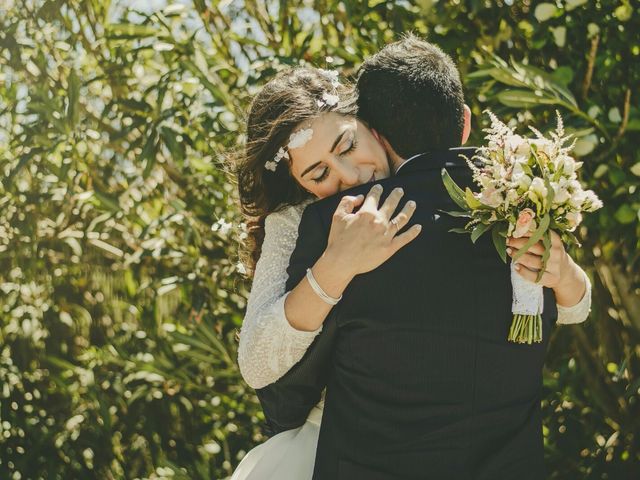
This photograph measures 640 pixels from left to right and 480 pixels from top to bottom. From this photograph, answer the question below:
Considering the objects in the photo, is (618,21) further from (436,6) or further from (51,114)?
(51,114)

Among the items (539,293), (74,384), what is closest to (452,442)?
(539,293)

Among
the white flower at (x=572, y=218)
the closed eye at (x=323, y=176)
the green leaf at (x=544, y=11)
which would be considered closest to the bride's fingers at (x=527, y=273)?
the white flower at (x=572, y=218)

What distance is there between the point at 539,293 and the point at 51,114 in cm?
200

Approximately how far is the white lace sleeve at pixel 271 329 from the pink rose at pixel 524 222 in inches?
16.9

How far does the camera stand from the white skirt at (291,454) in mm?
1938

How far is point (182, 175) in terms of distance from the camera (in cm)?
321

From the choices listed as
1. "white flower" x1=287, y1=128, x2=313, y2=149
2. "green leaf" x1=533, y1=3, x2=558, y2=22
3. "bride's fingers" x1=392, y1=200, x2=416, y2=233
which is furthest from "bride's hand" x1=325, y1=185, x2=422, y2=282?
"green leaf" x1=533, y1=3, x2=558, y2=22

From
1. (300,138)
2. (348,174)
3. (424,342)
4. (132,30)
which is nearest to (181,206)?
(132,30)

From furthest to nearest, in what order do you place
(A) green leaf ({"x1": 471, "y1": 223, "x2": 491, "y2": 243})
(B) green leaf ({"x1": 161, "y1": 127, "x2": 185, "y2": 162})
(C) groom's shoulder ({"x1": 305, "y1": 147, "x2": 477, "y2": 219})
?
(B) green leaf ({"x1": 161, "y1": 127, "x2": 185, "y2": 162}), (C) groom's shoulder ({"x1": 305, "y1": 147, "x2": 477, "y2": 219}), (A) green leaf ({"x1": 471, "y1": 223, "x2": 491, "y2": 243})

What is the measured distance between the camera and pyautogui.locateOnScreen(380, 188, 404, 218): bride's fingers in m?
1.56

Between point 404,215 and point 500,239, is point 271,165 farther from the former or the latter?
point 500,239

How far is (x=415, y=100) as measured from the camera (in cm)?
170

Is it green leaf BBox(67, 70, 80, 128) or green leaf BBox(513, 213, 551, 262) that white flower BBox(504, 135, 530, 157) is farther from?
green leaf BBox(67, 70, 80, 128)

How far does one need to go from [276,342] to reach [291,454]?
402 mm
